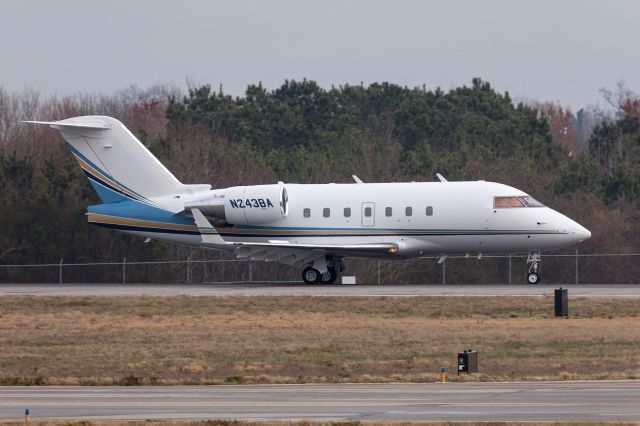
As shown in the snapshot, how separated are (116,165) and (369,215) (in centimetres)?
920

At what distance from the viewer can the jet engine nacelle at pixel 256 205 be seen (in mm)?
43875

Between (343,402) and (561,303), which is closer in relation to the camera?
(343,402)

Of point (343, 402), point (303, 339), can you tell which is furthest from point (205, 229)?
point (343, 402)

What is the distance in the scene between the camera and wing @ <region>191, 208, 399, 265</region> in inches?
1689

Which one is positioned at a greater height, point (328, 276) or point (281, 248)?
point (281, 248)

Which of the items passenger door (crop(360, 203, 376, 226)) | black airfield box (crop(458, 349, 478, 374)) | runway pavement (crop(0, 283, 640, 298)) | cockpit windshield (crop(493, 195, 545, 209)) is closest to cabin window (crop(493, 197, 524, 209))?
Answer: cockpit windshield (crop(493, 195, 545, 209))

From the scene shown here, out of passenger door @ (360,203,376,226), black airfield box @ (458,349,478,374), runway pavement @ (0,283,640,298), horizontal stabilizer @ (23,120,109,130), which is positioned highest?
horizontal stabilizer @ (23,120,109,130)

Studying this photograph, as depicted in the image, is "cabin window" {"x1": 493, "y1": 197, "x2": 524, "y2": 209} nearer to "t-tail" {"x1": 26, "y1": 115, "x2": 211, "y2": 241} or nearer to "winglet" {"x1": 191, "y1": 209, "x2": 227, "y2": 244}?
"winglet" {"x1": 191, "y1": 209, "x2": 227, "y2": 244}

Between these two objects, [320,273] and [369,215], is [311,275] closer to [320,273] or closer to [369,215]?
[320,273]

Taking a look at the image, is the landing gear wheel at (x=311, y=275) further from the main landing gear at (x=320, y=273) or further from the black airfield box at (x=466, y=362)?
the black airfield box at (x=466, y=362)

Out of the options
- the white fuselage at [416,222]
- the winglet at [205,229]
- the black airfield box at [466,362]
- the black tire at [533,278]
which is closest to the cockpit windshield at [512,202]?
the white fuselage at [416,222]

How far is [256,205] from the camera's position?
44.0 meters

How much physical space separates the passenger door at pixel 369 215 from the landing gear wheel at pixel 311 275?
273 centimetres

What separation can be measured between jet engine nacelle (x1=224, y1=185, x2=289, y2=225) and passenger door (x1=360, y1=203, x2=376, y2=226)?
9.13ft
